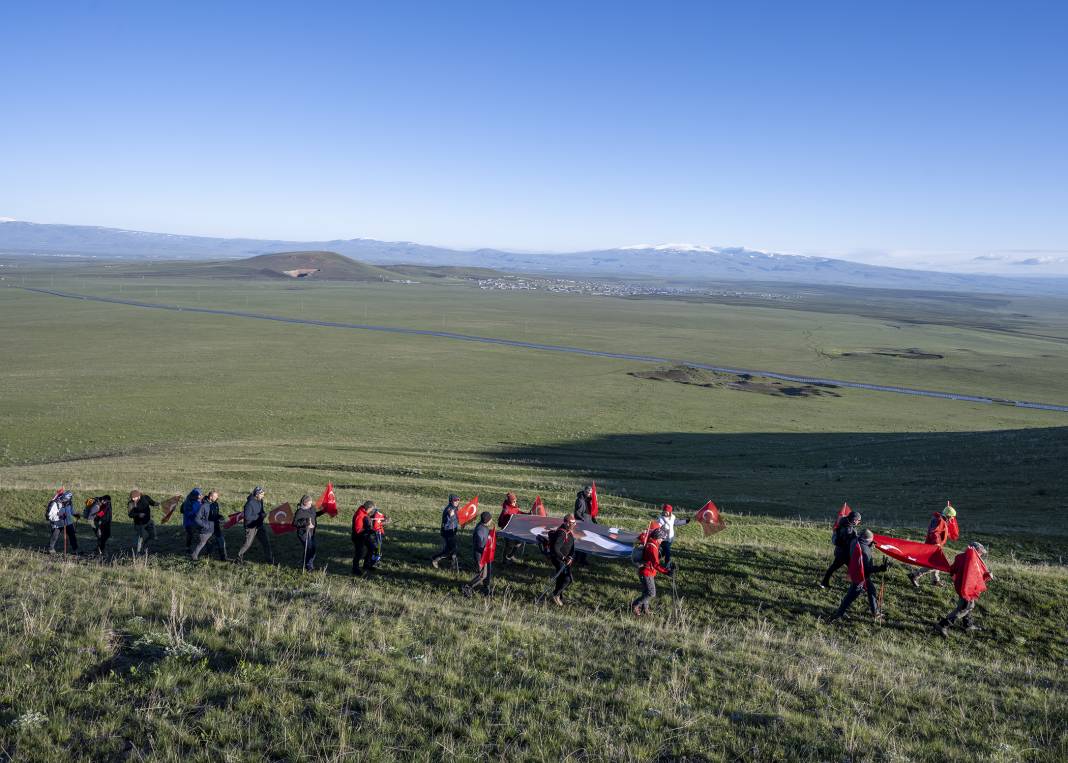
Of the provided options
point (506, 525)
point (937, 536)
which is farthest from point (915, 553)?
point (506, 525)

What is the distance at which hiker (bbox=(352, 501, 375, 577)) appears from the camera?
15820 mm

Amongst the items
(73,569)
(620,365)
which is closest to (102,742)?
(73,569)

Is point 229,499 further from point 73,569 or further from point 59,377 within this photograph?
point 59,377

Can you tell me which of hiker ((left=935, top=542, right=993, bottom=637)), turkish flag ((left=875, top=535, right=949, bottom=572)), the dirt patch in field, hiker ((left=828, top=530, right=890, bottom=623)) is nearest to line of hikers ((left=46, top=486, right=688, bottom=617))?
hiker ((left=828, top=530, right=890, bottom=623))

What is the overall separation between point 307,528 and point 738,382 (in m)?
70.0

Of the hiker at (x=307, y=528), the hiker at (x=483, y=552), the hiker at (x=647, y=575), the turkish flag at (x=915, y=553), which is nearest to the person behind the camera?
the hiker at (x=647, y=575)

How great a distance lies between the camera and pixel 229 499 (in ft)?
76.4

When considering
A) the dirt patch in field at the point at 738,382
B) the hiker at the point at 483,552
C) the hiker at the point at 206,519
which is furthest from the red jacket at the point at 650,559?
the dirt patch in field at the point at 738,382

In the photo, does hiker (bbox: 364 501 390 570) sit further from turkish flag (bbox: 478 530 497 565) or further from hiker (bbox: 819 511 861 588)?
hiker (bbox: 819 511 861 588)

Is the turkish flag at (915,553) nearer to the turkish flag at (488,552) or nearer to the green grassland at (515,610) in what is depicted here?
the green grassland at (515,610)

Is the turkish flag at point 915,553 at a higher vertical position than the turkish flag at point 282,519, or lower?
higher

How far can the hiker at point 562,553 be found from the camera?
46.5 ft

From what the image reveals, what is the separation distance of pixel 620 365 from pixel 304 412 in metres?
46.6

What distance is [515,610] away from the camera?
45.3 ft
